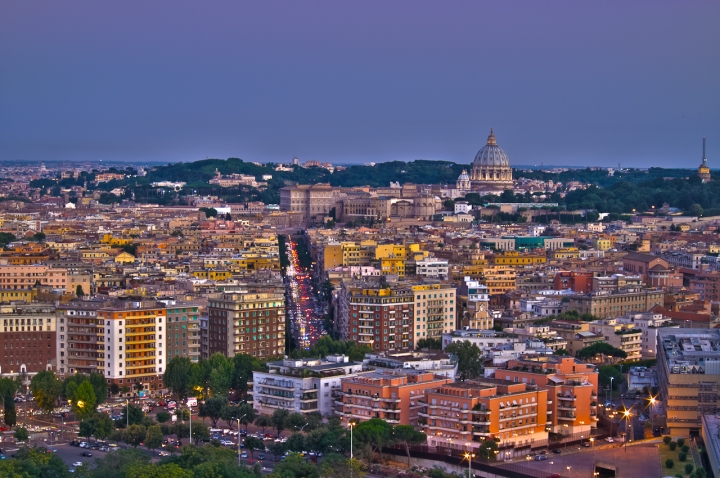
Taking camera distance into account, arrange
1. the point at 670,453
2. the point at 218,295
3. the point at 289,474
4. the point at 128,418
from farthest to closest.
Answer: the point at 218,295 < the point at 128,418 < the point at 670,453 < the point at 289,474

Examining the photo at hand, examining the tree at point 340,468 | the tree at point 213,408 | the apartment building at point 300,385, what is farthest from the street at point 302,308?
the tree at point 340,468

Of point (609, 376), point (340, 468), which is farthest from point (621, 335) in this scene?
point (340, 468)

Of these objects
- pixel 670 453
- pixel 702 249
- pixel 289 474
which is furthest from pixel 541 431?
pixel 702 249

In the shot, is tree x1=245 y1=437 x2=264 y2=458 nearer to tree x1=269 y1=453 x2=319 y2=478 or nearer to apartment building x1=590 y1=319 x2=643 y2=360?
tree x1=269 y1=453 x2=319 y2=478

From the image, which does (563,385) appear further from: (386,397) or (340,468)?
(340,468)

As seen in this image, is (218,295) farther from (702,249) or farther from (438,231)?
(438,231)

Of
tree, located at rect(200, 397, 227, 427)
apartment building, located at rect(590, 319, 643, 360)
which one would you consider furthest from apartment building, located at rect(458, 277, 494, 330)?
tree, located at rect(200, 397, 227, 427)

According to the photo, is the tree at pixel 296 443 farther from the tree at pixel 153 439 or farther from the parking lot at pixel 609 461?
the parking lot at pixel 609 461
